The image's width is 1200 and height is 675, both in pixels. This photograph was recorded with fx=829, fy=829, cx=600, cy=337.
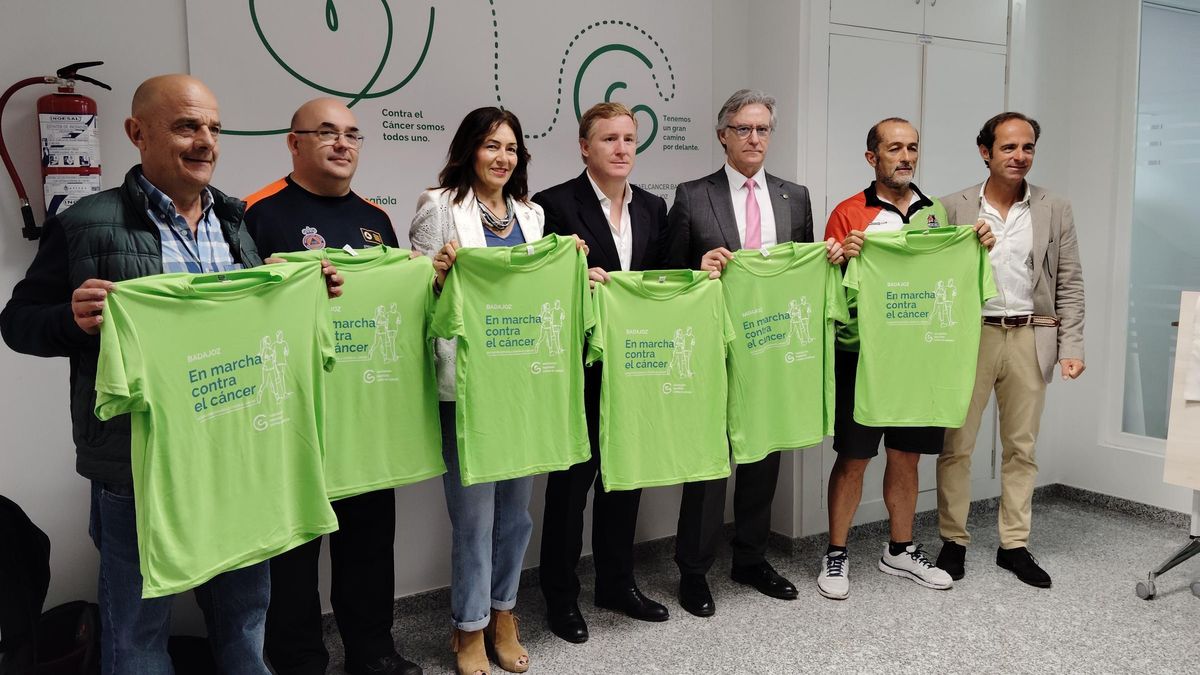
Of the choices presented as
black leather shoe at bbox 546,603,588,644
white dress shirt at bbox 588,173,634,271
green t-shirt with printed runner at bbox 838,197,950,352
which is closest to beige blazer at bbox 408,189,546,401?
white dress shirt at bbox 588,173,634,271

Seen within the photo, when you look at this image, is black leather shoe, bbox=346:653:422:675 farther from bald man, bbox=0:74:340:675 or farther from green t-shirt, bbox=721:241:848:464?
green t-shirt, bbox=721:241:848:464

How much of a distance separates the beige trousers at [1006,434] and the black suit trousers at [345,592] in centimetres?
236

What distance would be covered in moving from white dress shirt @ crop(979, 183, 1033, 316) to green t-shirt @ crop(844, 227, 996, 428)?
325 millimetres

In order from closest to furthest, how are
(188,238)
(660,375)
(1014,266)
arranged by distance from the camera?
(188,238), (660,375), (1014,266)

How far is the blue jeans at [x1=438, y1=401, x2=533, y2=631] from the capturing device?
2.61m

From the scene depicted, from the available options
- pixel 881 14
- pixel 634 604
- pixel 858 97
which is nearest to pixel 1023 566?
pixel 634 604

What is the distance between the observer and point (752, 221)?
314 centimetres

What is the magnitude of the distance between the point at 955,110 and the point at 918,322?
1.63 m

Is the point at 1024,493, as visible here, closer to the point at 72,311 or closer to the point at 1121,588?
the point at 1121,588

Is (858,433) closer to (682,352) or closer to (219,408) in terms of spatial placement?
(682,352)

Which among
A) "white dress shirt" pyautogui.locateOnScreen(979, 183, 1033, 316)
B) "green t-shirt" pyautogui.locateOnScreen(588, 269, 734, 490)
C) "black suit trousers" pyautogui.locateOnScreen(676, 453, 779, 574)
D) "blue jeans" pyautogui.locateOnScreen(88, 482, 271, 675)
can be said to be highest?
"white dress shirt" pyautogui.locateOnScreen(979, 183, 1033, 316)

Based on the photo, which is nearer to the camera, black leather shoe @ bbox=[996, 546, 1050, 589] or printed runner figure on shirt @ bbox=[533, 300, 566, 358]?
printed runner figure on shirt @ bbox=[533, 300, 566, 358]

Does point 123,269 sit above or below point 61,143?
below

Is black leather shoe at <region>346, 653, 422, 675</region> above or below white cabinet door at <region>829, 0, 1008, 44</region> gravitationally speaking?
below
